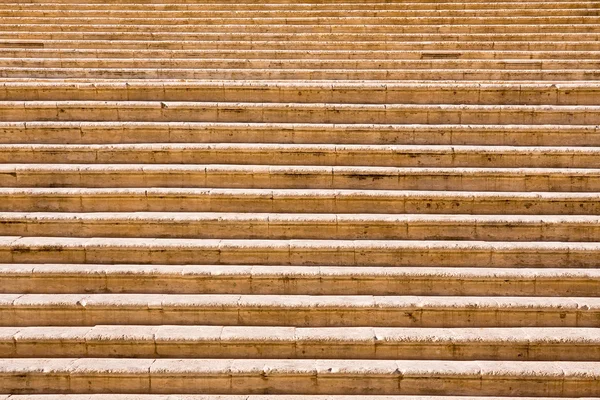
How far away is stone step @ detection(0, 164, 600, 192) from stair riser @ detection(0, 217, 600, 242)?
48 cm

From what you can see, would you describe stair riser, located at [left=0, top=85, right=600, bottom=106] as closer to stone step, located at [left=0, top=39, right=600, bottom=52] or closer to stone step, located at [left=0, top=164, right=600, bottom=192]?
stone step, located at [left=0, top=164, right=600, bottom=192]

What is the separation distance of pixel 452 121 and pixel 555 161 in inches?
42.9

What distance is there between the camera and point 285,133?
5.12m

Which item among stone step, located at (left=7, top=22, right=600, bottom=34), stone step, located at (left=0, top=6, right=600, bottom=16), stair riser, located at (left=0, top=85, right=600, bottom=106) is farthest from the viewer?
stone step, located at (left=0, top=6, right=600, bottom=16)

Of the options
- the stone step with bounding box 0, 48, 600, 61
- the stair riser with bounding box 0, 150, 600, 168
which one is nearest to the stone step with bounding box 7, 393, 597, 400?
the stair riser with bounding box 0, 150, 600, 168

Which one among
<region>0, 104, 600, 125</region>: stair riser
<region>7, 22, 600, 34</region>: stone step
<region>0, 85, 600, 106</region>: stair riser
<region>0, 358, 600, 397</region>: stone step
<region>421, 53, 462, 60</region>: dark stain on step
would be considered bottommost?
<region>0, 358, 600, 397</region>: stone step

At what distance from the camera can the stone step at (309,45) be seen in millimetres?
6914

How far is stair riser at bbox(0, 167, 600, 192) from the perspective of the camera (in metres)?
4.66

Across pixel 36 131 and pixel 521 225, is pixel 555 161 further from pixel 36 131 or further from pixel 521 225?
pixel 36 131

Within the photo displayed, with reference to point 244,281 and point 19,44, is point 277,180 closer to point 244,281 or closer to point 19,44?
point 244,281

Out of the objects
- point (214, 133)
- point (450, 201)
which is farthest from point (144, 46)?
point (450, 201)

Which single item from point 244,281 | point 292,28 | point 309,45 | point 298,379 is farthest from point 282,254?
point 292,28

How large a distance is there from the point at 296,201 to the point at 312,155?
23.5 inches

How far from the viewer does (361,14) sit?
8.09 m
